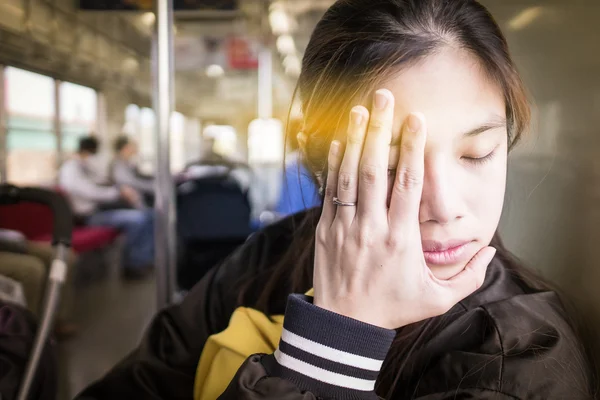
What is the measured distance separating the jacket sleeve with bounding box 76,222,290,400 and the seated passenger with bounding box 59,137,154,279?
2.45 m

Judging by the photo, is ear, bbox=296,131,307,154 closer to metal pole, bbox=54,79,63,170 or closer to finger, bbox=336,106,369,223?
finger, bbox=336,106,369,223

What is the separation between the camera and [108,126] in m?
4.23

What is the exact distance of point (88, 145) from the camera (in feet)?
13.0

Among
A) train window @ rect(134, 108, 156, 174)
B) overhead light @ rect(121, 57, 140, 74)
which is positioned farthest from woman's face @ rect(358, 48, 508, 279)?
train window @ rect(134, 108, 156, 174)

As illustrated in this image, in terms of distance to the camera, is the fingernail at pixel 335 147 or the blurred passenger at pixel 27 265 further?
the blurred passenger at pixel 27 265

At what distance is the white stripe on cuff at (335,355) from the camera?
0.54 meters

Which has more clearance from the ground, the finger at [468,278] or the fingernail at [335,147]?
the fingernail at [335,147]

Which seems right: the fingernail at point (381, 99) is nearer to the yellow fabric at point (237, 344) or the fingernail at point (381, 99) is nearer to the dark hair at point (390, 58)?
the dark hair at point (390, 58)

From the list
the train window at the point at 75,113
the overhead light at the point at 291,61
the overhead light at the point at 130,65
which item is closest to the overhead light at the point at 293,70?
the overhead light at the point at 291,61

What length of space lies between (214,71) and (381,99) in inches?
57.2

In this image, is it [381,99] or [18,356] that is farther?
[18,356]

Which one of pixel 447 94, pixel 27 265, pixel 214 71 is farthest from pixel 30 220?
pixel 447 94

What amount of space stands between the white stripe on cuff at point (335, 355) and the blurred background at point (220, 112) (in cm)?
25

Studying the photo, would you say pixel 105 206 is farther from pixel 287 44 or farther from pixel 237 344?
pixel 237 344
